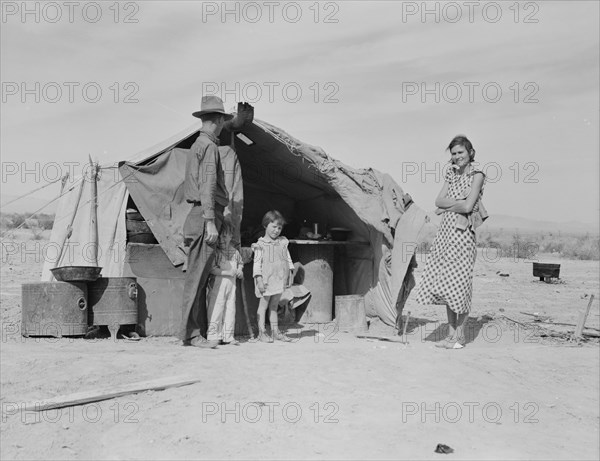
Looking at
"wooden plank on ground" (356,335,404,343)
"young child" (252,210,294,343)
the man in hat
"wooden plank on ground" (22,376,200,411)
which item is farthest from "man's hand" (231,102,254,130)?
"wooden plank on ground" (22,376,200,411)

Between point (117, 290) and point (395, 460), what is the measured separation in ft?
12.3

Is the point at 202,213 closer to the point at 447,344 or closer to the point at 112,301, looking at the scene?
the point at 112,301

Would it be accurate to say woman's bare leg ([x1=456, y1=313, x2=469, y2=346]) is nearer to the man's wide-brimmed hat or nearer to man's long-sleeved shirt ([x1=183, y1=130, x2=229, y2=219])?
man's long-sleeved shirt ([x1=183, y1=130, x2=229, y2=219])

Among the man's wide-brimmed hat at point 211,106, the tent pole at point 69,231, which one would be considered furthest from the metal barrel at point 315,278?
the tent pole at point 69,231

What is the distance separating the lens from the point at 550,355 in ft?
21.0

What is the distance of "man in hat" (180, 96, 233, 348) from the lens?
20.8 ft

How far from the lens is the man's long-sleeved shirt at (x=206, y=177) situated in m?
6.32

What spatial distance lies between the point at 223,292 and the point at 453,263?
7.06 feet

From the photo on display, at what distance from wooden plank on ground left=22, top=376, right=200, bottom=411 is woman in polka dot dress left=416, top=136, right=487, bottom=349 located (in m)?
2.60

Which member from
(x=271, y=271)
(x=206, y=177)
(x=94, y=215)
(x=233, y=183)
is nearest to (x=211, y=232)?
(x=206, y=177)

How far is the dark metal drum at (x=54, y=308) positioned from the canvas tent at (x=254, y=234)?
0.65 m

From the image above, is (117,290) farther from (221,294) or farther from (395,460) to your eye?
(395,460)

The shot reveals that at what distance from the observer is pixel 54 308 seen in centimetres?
668

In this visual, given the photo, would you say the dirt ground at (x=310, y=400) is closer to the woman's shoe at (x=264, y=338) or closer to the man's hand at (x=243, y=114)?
the woman's shoe at (x=264, y=338)
